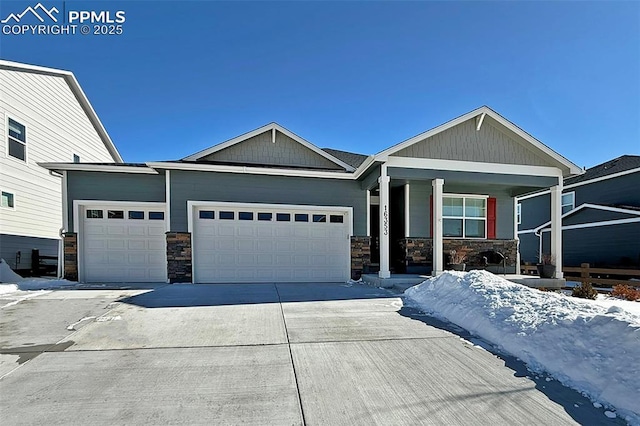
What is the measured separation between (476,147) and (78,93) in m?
16.6

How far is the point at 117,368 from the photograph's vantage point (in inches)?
128

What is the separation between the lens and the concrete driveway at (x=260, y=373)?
2.49 meters

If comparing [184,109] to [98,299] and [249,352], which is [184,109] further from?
[249,352]

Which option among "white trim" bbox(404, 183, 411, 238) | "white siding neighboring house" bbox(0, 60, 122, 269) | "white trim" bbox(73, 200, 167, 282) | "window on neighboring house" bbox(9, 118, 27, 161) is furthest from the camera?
"white trim" bbox(404, 183, 411, 238)

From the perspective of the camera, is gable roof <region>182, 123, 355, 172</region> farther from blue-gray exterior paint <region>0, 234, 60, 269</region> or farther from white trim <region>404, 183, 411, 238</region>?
blue-gray exterior paint <region>0, 234, 60, 269</region>

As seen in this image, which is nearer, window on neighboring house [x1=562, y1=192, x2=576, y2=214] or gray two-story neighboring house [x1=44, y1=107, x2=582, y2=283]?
gray two-story neighboring house [x1=44, y1=107, x2=582, y2=283]

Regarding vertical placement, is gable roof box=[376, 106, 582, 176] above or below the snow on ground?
Answer: above

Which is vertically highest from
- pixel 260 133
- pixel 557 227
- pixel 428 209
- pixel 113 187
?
pixel 260 133

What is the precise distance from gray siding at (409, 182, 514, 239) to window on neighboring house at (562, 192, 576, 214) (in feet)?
29.5

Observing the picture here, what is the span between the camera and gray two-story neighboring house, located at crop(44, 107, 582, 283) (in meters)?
9.38

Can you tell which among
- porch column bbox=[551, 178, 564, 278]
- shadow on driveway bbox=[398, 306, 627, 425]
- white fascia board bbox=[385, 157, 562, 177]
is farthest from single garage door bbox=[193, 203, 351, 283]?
porch column bbox=[551, 178, 564, 278]

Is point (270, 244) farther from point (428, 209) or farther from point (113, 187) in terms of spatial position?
point (428, 209)

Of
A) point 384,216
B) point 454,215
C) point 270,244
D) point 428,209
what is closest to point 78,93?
point 270,244

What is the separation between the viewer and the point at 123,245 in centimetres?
969
